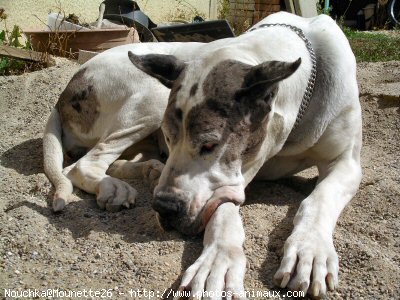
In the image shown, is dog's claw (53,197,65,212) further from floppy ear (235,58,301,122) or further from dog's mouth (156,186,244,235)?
floppy ear (235,58,301,122)

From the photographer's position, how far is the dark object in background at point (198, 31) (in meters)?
5.02

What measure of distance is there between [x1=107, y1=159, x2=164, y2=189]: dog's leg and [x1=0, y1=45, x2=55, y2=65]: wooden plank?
2.60 metres

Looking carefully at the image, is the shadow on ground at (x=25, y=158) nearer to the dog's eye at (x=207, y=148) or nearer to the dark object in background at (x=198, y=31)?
the dog's eye at (x=207, y=148)

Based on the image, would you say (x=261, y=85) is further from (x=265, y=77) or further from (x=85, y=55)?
(x=85, y=55)

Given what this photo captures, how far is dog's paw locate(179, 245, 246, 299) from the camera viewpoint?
185 cm

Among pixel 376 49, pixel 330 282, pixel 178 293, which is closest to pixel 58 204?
pixel 178 293

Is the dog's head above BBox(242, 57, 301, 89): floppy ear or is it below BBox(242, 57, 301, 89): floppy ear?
below

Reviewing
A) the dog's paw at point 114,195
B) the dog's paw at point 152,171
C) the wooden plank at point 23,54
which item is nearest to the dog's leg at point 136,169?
the dog's paw at point 152,171

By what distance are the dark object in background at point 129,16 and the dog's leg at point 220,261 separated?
160 inches

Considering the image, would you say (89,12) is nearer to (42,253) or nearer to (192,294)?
(42,253)

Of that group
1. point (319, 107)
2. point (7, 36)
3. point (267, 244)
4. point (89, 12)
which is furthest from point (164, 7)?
point (267, 244)

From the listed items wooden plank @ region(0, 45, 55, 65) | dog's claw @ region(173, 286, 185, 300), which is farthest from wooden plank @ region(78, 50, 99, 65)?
dog's claw @ region(173, 286, 185, 300)

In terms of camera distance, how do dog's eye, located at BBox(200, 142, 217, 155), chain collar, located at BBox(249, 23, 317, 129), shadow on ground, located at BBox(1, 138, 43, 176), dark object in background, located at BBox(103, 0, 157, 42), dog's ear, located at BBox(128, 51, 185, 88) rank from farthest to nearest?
dark object in background, located at BBox(103, 0, 157, 42) → shadow on ground, located at BBox(1, 138, 43, 176) → chain collar, located at BBox(249, 23, 317, 129) → dog's ear, located at BBox(128, 51, 185, 88) → dog's eye, located at BBox(200, 142, 217, 155)

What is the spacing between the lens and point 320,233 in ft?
7.30
